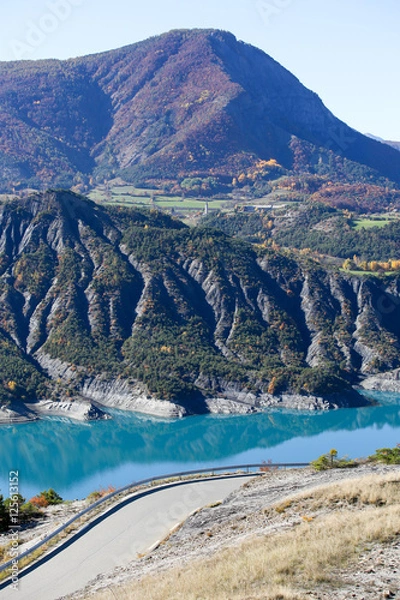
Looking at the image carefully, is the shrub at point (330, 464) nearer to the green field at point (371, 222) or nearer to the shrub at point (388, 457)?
the shrub at point (388, 457)

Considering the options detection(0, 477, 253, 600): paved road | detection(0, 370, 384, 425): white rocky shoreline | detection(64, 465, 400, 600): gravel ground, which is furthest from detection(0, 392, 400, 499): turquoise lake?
detection(64, 465, 400, 600): gravel ground

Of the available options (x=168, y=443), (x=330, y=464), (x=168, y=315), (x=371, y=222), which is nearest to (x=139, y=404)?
Result: (x=168, y=443)

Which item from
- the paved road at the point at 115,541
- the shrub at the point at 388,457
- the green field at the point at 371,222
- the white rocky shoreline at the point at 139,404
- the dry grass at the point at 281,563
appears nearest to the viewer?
the dry grass at the point at 281,563

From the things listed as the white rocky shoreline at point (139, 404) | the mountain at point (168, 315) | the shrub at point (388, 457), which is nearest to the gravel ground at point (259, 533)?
the shrub at point (388, 457)

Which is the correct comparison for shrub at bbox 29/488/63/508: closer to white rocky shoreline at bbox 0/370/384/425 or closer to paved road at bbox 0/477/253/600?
paved road at bbox 0/477/253/600

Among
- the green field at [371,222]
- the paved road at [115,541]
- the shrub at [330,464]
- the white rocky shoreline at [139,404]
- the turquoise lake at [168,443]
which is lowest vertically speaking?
the turquoise lake at [168,443]

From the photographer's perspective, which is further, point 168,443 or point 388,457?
→ point 168,443

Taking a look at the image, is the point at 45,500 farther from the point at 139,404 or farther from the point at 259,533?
the point at 139,404
